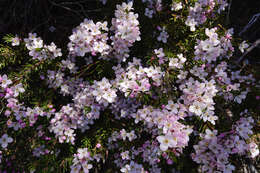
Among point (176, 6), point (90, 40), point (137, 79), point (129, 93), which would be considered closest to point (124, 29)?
point (90, 40)

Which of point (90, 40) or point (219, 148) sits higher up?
point (90, 40)

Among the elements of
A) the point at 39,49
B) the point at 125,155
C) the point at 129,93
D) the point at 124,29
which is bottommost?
the point at 125,155

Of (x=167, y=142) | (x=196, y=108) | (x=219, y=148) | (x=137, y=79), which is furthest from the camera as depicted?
(x=137, y=79)

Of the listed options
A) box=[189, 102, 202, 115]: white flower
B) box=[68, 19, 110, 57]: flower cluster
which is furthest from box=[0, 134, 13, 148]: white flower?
box=[189, 102, 202, 115]: white flower

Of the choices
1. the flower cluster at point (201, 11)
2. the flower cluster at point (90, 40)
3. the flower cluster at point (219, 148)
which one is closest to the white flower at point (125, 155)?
the flower cluster at point (219, 148)

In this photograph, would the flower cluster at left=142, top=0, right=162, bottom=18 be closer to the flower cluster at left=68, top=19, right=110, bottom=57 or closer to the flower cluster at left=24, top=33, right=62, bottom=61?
the flower cluster at left=68, top=19, right=110, bottom=57

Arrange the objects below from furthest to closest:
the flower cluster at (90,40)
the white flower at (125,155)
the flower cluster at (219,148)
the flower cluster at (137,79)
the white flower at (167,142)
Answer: the white flower at (125,155) < the flower cluster at (90,40) < the flower cluster at (137,79) < the flower cluster at (219,148) < the white flower at (167,142)

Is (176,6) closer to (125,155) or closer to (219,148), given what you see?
(219,148)

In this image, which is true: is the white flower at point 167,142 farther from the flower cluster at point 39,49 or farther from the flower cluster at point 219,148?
→ the flower cluster at point 39,49
